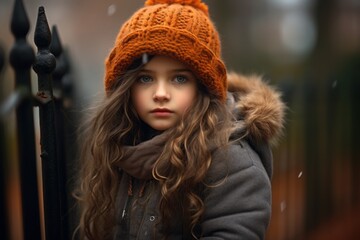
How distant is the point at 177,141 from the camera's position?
6.98 ft

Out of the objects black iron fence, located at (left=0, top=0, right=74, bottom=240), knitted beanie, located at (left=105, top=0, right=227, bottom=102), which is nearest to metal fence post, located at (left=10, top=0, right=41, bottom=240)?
black iron fence, located at (left=0, top=0, right=74, bottom=240)

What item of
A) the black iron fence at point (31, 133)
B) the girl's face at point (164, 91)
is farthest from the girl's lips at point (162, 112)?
the black iron fence at point (31, 133)

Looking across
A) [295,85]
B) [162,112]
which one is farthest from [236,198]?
[295,85]

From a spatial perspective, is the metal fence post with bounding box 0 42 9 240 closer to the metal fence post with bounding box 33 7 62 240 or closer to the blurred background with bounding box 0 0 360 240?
the blurred background with bounding box 0 0 360 240

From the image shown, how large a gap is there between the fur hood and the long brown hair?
9 centimetres

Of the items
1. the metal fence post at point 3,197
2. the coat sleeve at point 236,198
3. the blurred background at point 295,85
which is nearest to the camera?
the metal fence post at point 3,197

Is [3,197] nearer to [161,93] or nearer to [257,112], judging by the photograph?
[161,93]

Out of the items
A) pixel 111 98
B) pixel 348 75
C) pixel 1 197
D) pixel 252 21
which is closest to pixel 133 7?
pixel 252 21

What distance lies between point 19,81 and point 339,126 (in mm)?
3828

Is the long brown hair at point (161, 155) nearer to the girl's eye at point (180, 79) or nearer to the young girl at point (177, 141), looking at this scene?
Result: the young girl at point (177, 141)

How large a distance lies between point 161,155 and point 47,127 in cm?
49

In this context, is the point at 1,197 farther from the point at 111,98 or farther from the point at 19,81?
the point at 111,98

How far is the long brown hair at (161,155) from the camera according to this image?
2.10 meters

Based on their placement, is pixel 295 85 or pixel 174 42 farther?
pixel 295 85
